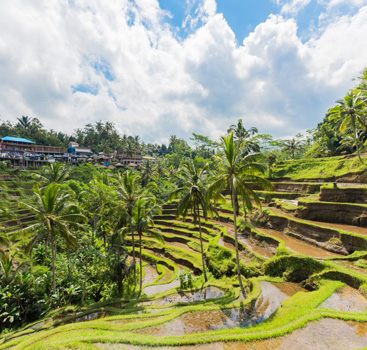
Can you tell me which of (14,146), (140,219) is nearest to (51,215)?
(140,219)

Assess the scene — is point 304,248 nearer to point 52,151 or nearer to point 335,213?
point 335,213

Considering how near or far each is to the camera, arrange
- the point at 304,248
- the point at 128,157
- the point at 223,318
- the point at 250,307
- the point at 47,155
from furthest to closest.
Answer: the point at 128,157
the point at 47,155
the point at 304,248
the point at 250,307
the point at 223,318

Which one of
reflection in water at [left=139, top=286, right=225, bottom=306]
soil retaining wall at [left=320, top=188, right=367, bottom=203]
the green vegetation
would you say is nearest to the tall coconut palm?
the green vegetation

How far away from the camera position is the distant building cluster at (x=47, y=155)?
70125 mm

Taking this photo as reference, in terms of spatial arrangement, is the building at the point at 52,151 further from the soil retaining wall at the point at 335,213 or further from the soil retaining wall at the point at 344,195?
the soil retaining wall at the point at 344,195

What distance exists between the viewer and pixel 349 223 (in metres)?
19.4

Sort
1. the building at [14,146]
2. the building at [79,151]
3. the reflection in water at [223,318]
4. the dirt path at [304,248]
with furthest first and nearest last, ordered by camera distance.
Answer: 1. the building at [79,151]
2. the building at [14,146]
3. the dirt path at [304,248]
4. the reflection in water at [223,318]

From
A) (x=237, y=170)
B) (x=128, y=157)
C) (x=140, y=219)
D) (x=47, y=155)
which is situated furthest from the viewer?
(x=128, y=157)

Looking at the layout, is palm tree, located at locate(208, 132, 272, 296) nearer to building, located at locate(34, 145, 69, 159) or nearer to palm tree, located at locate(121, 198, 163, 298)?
palm tree, located at locate(121, 198, 163, 298)

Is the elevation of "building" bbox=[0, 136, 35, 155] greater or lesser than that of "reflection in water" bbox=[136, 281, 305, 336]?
greater

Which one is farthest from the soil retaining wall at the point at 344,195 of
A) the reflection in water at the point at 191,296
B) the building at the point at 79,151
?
the building at the point at 79,151

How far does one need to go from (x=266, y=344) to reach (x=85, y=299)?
17.0 meters

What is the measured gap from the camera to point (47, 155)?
267 feet

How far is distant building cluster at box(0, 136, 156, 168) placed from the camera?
230 ft
